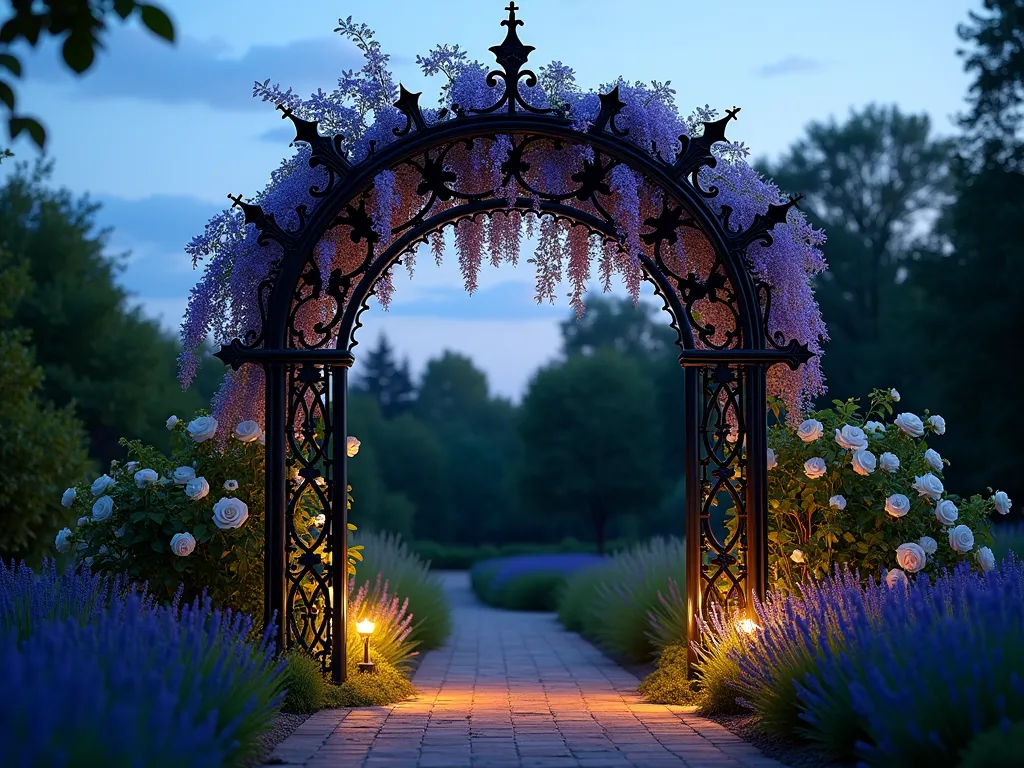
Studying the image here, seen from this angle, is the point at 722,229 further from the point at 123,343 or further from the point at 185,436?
the point at 123,343

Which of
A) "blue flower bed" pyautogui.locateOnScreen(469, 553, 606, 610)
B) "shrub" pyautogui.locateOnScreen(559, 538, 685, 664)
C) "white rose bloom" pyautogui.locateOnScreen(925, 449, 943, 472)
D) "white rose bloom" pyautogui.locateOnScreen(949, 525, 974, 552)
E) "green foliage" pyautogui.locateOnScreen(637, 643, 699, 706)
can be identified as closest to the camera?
"green foliage" pyautogui.locateOnScreen(637, 643, 699, 706)

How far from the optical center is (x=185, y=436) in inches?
346

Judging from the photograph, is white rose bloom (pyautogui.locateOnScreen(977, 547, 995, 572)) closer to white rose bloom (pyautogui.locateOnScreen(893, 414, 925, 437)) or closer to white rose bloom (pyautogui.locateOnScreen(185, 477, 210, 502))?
white rose bloom (pyautogui.locateOnScreen(893, 414, 925, 437))

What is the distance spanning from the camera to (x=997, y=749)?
12.6 ft

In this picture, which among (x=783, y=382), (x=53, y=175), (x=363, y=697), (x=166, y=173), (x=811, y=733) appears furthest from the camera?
(x=53, y=175)

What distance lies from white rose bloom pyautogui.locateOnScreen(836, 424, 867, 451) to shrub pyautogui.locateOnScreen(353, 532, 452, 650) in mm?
4937

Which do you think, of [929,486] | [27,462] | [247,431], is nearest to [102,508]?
[247,431]

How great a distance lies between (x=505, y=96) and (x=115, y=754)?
17.7 feet

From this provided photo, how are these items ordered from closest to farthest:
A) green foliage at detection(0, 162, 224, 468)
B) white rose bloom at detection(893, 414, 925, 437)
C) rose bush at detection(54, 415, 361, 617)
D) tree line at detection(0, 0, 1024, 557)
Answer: rose bush at detection(54, 415, 361, 617), white rose bloom at detection(893, 414, 925, 437), tree line at detection(0, 0, 1024, 557), green foliage at detection(0, 162, 224, 468)

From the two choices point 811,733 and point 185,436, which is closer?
point 811,733

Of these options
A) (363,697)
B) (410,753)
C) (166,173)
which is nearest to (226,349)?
(363,697)

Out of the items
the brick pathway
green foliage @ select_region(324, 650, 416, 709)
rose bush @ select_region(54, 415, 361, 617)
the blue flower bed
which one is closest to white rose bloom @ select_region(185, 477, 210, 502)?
rose bush @ select_region(54, 415, 361, 617)

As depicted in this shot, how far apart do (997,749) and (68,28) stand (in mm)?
3608

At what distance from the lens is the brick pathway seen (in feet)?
18.2
